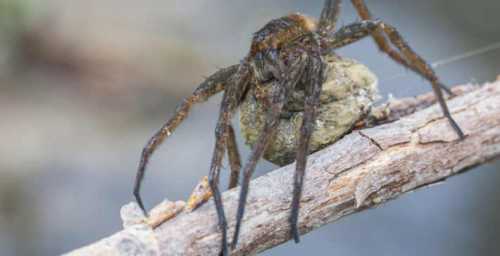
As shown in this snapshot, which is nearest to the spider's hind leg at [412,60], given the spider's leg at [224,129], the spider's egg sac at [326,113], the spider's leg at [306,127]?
the spider's egg sac at [326,113]

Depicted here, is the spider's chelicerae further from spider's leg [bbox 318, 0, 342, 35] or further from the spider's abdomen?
spider's leg [bbox 318, 0, 342, 35]

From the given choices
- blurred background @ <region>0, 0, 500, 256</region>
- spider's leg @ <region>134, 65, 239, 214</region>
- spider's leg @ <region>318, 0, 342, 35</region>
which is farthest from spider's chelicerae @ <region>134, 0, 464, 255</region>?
blurred background @ <region>0, 0, 500, 256</region>

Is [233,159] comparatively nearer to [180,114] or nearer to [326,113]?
[180,114]

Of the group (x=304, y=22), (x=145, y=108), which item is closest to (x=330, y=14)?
(x=304, y=22)

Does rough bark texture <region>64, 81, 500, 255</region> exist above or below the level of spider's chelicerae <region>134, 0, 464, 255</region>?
below

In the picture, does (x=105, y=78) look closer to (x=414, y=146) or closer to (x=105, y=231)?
(x=105, y=231)

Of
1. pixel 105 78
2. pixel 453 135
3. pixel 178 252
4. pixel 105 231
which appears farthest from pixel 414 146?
pixel 105 78

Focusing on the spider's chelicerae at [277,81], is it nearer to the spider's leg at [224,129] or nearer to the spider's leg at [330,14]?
the spider's leg at [224,129]
